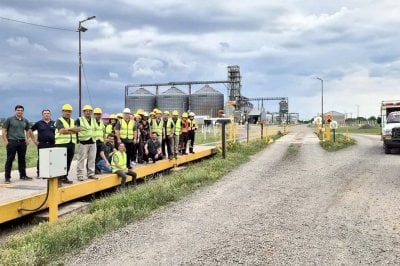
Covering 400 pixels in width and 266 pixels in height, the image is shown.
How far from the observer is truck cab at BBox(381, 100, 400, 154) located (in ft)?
73.5

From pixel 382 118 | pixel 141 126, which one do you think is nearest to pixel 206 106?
pixel 382 118

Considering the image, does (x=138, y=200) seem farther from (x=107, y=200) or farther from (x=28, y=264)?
(x=28, y=264)

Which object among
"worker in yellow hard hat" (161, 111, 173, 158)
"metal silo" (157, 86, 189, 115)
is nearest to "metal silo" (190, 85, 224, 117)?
"metal silo" (157, 86, 189, 115)

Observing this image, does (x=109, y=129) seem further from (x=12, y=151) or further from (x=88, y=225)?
(x=88, y=225)

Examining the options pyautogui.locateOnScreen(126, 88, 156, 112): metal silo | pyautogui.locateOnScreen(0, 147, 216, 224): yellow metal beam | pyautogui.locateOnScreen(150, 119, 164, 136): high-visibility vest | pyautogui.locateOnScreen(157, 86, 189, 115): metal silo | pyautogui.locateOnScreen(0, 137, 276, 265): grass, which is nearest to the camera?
pyautogui.locateOnScreen(0, 137, 276, 265): grass

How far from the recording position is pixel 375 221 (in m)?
8.50

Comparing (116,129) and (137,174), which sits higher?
(116,129)

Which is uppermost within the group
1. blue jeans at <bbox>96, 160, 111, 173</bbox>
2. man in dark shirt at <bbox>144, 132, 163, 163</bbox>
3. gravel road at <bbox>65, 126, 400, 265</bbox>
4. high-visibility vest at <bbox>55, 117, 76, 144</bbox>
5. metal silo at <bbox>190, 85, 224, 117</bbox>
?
metal silo at <bbox>190, 85, 224, 117</bbox>

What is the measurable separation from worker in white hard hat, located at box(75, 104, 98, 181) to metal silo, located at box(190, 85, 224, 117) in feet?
296

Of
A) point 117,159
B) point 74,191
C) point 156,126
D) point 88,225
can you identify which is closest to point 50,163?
point 88,225

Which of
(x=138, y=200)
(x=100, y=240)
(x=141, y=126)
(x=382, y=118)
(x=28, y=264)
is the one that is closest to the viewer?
(x=28, y=264)

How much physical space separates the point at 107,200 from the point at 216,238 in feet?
10.8

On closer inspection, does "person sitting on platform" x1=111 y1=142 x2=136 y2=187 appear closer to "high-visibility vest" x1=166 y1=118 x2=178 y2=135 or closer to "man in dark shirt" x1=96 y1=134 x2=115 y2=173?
"man in dark shirt" x1=96 y1=134 x2=115 y2=173

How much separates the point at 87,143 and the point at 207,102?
299 ft
